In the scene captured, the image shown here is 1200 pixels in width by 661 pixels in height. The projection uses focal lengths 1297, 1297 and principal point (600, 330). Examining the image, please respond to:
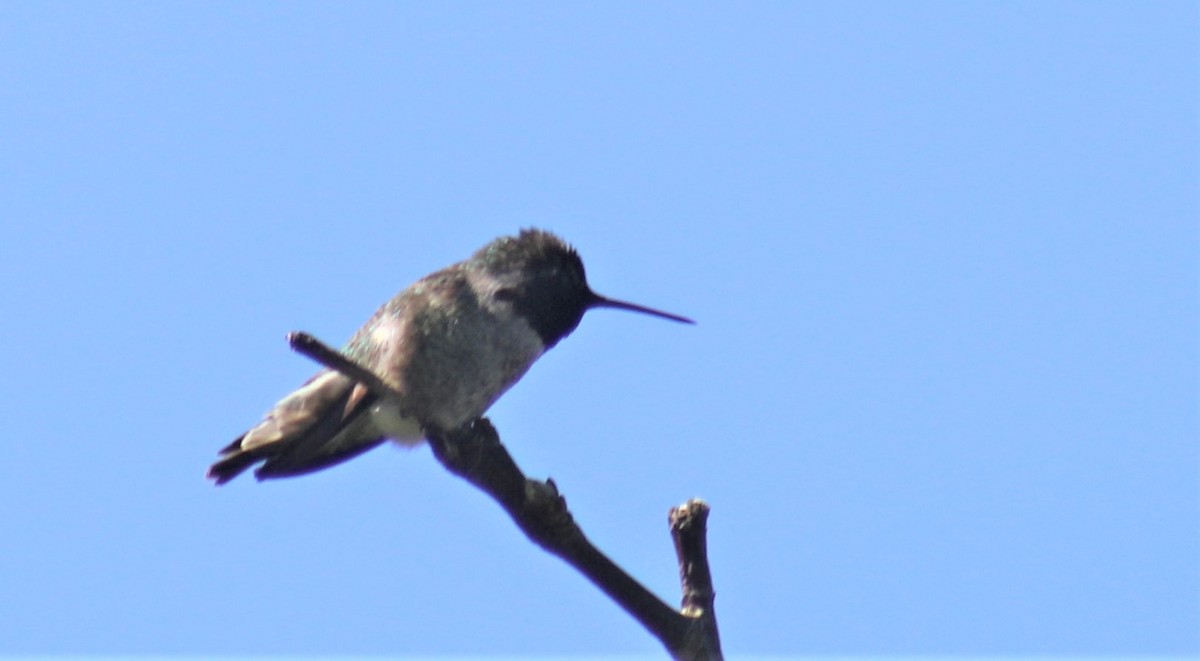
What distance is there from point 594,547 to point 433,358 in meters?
1.88

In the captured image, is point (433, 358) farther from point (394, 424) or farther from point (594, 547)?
point (594, 547)

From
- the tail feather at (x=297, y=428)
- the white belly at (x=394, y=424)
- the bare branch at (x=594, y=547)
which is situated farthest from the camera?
the white belly at (x=394, y=424)

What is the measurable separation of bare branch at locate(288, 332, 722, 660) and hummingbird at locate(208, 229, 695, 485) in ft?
2.63

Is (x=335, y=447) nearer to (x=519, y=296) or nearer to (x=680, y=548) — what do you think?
(x=519, y=296)

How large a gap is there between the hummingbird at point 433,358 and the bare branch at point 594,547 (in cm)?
80

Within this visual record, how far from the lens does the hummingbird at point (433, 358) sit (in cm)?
448

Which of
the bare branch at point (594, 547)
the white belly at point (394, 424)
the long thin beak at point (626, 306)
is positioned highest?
the long thin beak at point (626, 306)

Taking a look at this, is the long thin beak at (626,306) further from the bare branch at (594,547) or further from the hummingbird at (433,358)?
the bare branch at (594,547)

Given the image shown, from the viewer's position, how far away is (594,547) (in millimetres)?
2832

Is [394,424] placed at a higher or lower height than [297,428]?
higher

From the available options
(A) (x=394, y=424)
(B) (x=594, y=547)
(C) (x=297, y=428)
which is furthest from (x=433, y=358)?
(B) (x=594, y=547)

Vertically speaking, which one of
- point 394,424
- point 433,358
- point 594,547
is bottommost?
point 594,547

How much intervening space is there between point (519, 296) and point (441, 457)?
1.60 metres

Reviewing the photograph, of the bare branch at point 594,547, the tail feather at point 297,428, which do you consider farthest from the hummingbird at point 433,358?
the bare branch at point 594,547
